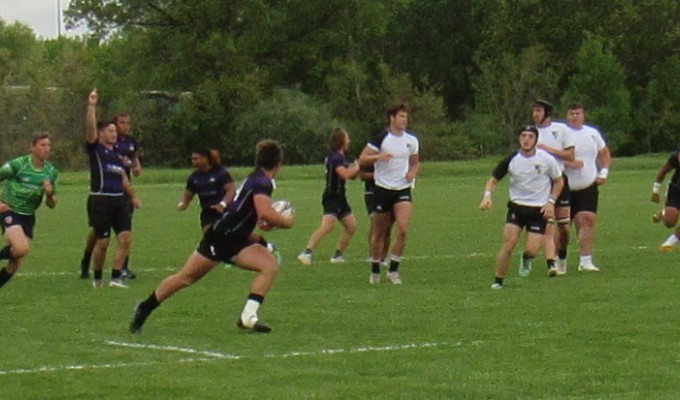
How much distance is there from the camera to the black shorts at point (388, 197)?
17.8 metres

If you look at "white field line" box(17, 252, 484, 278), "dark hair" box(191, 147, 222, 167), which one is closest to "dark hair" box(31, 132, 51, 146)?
Result: "dark hair" box(191, 147, 222, 167)

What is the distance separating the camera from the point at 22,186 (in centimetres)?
1636

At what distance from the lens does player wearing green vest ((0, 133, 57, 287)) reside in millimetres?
16258

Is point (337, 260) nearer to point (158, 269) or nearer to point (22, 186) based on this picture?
point (158, 269)

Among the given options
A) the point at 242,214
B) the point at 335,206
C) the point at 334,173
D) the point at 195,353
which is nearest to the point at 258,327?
the point at 242,214

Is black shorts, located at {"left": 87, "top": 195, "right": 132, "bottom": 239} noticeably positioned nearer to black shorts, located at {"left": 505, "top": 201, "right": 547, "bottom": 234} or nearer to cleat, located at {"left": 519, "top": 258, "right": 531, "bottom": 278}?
black shorts, located at {"left": 505, "top": 201, "right": 547, "bottom": 234}

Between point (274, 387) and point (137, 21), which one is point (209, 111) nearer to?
point (137, 21)

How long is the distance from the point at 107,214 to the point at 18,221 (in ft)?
5.58

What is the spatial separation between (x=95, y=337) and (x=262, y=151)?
6.97 ft

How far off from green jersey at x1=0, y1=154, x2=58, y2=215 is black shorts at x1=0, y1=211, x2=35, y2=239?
0.05 metres

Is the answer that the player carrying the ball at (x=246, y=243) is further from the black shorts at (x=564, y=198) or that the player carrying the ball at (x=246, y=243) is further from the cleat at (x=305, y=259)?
the cleat at (x=305, y=259)

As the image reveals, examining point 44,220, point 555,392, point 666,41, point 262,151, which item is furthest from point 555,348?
point 666,41

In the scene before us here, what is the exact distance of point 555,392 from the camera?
33.1 ft

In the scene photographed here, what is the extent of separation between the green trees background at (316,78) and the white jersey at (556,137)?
5356cm
